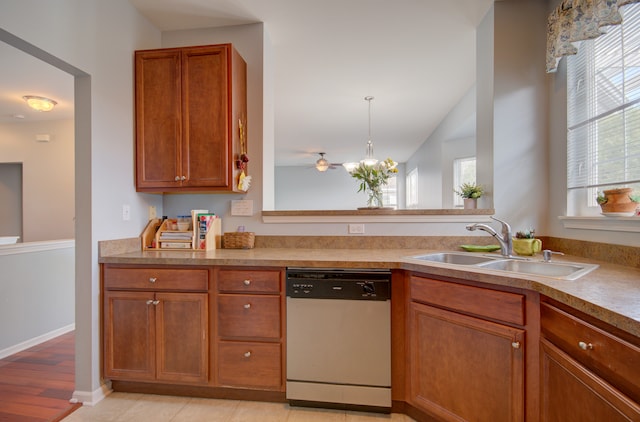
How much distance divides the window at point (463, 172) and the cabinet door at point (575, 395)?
3.91 meters

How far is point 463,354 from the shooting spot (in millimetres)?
1426

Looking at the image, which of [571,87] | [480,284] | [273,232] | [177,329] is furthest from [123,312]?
[571,87]

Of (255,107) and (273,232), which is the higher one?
(255,107)

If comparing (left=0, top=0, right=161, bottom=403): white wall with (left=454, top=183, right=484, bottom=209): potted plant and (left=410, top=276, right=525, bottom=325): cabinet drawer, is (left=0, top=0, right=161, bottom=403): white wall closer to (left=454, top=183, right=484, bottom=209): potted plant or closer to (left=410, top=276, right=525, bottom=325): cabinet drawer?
(left=410, top=276, right=525, bottom=325): cabinet drawer

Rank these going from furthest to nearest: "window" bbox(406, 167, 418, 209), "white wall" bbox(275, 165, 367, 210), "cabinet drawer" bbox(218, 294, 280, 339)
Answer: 1. "white wall" bbox(275, 165, 367, 210)
2. "window" bbox(406, 167, 418, 209)
3. "cabinet drawer" bbox(218, 294, 280, 339)

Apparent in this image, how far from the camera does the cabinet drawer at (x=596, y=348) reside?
2.63 feet

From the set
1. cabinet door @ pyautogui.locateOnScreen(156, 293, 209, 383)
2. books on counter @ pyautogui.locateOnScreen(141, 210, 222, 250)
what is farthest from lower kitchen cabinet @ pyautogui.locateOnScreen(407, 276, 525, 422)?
books on counter @ pyautogui.locateOnScreen(141, 210, 222, 250)

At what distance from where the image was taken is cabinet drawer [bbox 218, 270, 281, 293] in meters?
1.77

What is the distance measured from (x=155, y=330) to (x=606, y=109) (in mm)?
2830

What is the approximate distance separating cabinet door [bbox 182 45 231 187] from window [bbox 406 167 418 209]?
18.6 feet

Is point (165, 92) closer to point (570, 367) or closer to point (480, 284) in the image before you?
point (480, 284)

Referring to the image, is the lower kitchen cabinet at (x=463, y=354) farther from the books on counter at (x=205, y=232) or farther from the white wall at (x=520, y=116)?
the books on counter at (x=205, y=232)

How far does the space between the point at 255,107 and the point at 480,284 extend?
1.93m

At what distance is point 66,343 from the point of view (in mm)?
2705
